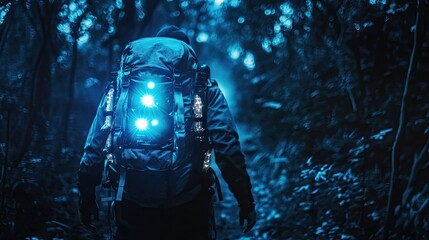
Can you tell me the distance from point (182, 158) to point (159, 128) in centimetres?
30

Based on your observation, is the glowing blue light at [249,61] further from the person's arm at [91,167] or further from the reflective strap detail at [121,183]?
the reflective strap detail at [121,183]

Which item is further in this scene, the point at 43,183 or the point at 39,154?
the point at 39,154

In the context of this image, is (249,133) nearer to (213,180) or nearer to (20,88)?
(20,88)

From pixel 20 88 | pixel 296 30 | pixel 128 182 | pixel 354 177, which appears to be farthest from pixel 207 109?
pixel 296 30

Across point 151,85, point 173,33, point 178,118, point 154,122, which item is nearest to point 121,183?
point 154,122

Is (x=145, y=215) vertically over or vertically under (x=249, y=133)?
under

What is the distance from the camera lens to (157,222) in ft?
9.37

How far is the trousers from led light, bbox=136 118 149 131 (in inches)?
23.3

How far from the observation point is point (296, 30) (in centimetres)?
910

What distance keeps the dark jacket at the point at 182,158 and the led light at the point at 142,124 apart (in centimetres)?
19

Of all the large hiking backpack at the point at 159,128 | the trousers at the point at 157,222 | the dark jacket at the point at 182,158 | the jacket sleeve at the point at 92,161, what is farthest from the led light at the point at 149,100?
the trousers at the point at 157,222

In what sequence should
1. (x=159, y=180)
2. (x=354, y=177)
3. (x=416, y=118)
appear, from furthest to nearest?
(x=354, y=177) < (x=416, y=118) < (x=159, y=180)

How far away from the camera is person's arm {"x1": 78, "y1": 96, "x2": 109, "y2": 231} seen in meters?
3.07

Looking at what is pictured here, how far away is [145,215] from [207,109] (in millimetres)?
973
